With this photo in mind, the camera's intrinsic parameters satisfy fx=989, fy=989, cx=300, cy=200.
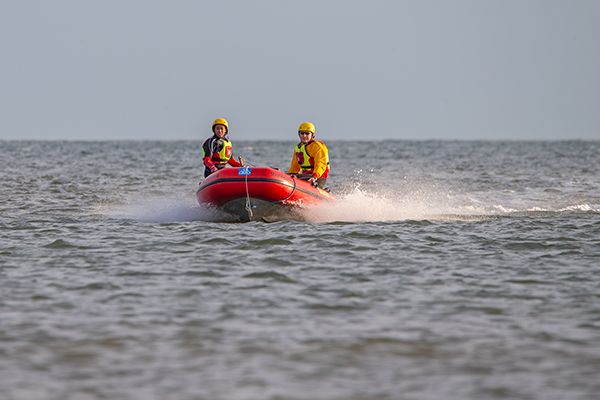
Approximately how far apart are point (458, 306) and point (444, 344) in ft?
4.86

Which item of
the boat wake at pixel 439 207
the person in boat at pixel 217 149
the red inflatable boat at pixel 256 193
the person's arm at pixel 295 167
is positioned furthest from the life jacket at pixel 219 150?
the boat wake at pixel 439 207

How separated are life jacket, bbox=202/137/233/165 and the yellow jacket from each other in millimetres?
1214

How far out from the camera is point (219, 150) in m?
17.9

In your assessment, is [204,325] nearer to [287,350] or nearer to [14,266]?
[287,350]

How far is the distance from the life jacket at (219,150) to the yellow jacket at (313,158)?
1214mm

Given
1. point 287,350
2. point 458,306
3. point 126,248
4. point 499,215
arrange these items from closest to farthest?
1. point 287,350
2. point 458,306
3. point 126,248
4. point 499,215

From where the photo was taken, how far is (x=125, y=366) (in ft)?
23.5

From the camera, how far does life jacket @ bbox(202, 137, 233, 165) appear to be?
17.9 meters

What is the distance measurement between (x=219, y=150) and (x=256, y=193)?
1914 millimetres

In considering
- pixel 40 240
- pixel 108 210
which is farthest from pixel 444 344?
pixel 108 210

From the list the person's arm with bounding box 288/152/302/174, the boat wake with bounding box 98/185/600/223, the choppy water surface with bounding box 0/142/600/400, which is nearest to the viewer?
the choppy water surface with bounding box 0/142/600/400
